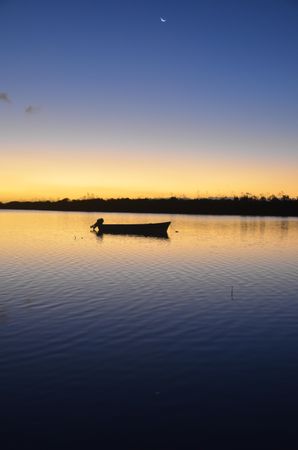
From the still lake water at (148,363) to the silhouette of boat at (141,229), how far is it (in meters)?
49.6

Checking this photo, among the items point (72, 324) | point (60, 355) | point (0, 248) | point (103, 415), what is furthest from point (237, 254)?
point (103, 415)

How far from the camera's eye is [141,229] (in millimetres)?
82938

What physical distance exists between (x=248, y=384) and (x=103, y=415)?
5.04 metres

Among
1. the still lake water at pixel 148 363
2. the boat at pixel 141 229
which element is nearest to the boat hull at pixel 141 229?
the boat at pixel 141 229

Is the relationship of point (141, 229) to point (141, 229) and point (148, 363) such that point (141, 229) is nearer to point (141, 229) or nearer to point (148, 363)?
point (141, 229)

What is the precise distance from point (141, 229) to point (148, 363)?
224 ft

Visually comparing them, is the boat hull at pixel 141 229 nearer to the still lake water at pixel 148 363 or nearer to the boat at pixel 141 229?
the boat at pixel 141 229

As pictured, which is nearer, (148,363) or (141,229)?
(148,363)

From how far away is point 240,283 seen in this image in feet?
104

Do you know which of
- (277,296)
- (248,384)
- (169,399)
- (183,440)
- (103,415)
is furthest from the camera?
(277,296)

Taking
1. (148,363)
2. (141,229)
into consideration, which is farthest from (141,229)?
(148,363)

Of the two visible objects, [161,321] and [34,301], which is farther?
[34,301]

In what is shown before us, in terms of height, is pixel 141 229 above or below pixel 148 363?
above

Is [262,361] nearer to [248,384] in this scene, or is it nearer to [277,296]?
[248,384]
